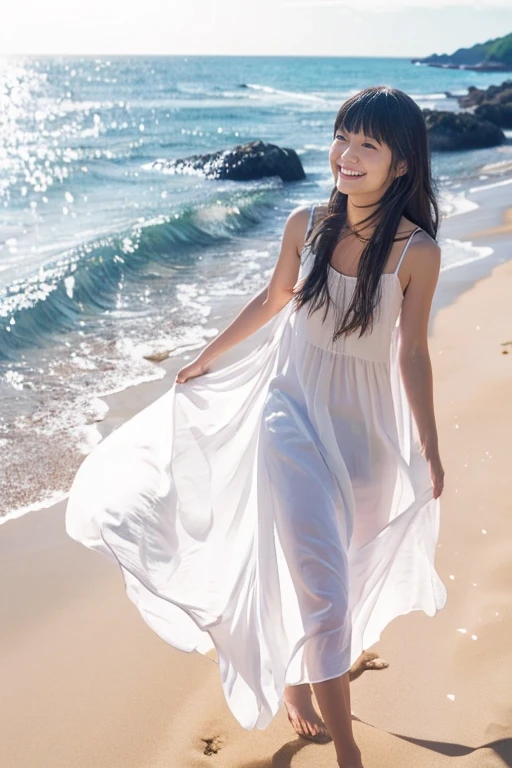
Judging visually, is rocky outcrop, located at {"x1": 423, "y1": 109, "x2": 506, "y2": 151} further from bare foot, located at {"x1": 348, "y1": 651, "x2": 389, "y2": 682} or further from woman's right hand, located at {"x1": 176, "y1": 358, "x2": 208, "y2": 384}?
bare foot, located at {"x1": 348, "y1": 651, "x2": 389, "y2": 682}

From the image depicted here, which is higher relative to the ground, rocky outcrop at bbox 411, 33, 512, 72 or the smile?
rocky outcrop at bbox 411, 33, 512, 72

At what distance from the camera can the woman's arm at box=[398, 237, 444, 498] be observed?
292 centimetres

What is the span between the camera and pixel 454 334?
699 cm

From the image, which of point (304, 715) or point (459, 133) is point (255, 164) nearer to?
point (459, 133)

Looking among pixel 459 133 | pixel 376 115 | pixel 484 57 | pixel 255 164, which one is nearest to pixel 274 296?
pixel 376 115

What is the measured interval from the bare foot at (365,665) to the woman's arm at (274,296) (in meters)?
1.33

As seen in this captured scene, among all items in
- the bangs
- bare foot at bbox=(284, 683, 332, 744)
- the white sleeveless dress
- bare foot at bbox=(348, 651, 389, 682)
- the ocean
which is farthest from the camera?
the ocean

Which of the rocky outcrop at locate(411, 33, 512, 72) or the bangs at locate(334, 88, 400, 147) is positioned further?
the rocky outcrop at locate(411, 33, 512, 72)

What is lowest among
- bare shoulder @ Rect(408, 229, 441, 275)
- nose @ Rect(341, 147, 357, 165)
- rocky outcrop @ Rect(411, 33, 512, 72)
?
bare shoulder @ Rect(408, 229, 441, 275)

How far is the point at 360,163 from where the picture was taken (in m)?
2.87

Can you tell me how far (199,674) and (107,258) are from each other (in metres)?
8.97

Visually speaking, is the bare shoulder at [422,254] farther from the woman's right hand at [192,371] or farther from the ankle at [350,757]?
the ankle at [350,757]

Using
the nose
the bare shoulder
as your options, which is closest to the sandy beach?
A: the bare shoulder

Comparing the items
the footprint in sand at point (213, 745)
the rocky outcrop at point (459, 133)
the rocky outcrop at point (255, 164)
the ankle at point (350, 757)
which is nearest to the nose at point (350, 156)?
the ankle at point (350, 757)
